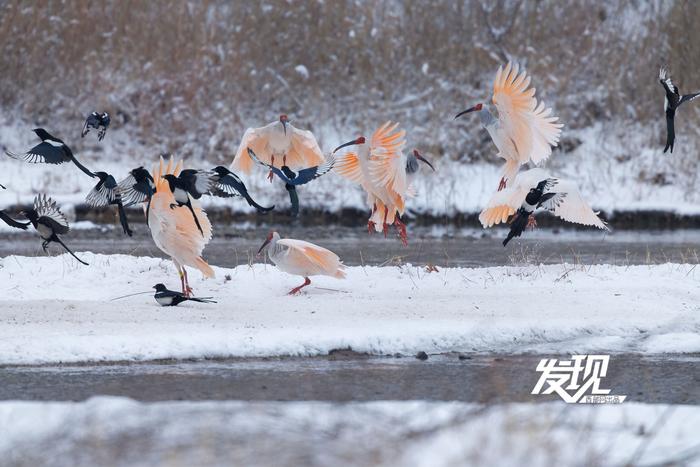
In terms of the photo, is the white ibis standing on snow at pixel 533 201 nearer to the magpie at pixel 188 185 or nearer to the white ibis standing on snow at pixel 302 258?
the white ibis standing on snow at pixel 302 258

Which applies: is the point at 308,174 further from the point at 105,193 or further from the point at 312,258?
Answer: the point at 105,193

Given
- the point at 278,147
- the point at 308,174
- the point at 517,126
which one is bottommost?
the point at 308,174

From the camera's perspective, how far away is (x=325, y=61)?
78.8 feet

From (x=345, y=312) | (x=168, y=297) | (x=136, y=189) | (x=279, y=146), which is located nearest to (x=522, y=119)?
(x=279, y=146)

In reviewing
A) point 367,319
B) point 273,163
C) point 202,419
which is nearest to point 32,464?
point 202,419

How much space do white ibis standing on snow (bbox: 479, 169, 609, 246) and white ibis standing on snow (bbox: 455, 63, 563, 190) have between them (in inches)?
34.7

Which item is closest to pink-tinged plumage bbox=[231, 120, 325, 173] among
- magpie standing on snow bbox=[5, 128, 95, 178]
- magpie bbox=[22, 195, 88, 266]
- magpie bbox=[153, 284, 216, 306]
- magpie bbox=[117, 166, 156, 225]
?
magpie bbox=[117, 166, 156, 225]

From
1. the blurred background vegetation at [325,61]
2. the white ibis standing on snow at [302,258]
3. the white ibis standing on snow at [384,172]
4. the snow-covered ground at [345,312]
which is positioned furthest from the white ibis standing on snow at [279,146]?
the blurred background vegetation at [325,61]

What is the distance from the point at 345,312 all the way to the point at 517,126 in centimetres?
373

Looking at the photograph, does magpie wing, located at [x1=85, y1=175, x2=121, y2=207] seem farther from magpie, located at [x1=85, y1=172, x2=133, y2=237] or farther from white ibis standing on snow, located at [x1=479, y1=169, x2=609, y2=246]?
white ibis standing on snow, located at [x1=479, y1=169, x2=609, y2=246]

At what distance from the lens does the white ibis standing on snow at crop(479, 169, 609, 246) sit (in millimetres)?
10094

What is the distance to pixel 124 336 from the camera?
25.3 feet

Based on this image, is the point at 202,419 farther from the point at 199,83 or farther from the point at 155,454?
the point at 199,83

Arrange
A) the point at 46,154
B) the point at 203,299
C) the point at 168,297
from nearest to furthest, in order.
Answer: the point at 168,297 → the point at 203,299 → the point at 46,154
